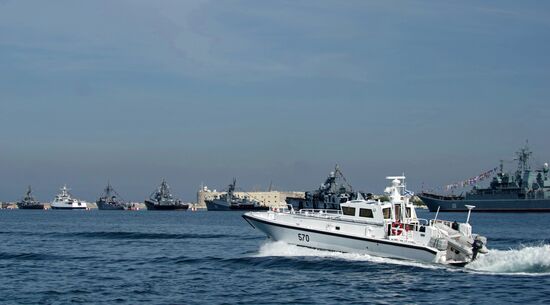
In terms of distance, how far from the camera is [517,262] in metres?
37.3

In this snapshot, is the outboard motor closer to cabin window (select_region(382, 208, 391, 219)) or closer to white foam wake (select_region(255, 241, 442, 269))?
white foam wake (select_region(255, 241, 442, 269))

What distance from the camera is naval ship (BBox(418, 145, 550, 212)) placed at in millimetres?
162000

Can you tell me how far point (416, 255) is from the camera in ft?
127

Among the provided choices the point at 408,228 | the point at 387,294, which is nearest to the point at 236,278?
the point at 387,294

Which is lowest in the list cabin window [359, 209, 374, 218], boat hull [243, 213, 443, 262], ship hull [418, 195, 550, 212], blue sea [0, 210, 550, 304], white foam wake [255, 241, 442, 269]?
blue sea [0, 210, 550, 304]

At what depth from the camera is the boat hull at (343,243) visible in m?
38.7

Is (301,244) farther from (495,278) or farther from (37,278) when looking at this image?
(37,278)

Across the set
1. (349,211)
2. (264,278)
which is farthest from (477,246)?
→ (264,278)

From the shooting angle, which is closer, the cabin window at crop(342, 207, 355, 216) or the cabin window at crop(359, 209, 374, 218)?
the cabin window at crop(359, 209, 374, 218)

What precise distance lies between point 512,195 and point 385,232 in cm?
13397

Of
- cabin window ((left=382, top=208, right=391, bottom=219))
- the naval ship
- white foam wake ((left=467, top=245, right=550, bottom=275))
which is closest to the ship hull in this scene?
the naval ship

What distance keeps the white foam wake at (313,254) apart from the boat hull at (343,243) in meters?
0.26

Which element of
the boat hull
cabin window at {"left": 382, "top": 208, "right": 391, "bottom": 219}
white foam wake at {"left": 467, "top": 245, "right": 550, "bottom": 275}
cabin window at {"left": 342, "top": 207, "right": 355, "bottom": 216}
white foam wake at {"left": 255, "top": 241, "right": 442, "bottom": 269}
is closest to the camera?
white foam wake at {"left": 467, "top": 245, "right": 550, "bottom": 275}

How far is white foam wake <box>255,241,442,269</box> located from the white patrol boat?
28 centimetres
